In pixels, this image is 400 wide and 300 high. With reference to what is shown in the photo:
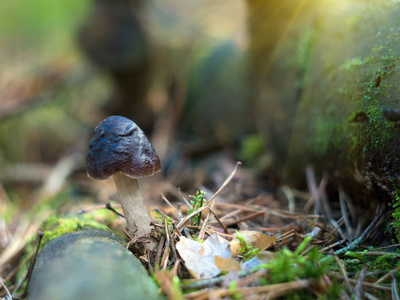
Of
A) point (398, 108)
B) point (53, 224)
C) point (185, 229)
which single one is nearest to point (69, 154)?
point (53, 224)

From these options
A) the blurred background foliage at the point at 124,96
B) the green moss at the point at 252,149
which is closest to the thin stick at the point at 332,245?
the green moss at the point at 252,149

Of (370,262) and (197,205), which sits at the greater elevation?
(197,205)

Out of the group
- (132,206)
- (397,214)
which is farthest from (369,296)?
(132,206)

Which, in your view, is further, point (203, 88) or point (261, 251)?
point (203, 88)

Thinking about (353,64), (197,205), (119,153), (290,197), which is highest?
(353,64)

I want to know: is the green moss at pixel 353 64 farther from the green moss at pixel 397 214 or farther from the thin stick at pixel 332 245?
the thin stick at pixel 332 245

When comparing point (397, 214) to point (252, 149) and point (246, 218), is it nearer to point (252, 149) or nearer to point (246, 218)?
point (246, 218)

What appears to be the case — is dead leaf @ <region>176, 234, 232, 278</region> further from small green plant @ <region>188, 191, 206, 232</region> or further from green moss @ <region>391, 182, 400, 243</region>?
green moss @ <region>391, 182, 400, 243</region>
